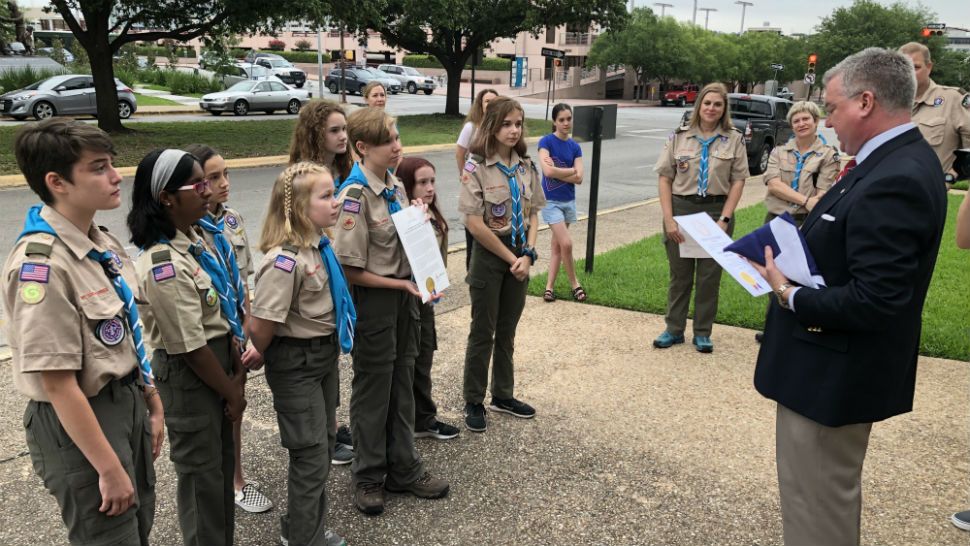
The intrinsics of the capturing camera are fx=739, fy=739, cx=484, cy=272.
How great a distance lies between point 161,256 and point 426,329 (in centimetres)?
180

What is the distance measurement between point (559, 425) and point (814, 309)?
237 centimetres

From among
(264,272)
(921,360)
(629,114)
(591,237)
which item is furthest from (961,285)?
(629,114)

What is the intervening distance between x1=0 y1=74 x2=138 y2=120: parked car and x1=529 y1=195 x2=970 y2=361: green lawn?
18528 millimetres

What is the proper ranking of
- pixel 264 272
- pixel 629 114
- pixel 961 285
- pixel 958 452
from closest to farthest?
1. pixel 264 272
2. pixel 958 452
3. pixel 961 285
4. pixel 629 114

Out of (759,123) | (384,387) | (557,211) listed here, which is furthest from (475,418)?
(759,123)

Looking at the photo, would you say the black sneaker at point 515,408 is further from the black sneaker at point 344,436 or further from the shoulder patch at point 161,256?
the shoulder patch at point 161,256

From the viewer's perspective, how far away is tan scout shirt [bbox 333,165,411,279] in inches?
139

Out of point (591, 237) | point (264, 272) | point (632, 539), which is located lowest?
point (632, 539)

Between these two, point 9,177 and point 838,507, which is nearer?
point 838,507

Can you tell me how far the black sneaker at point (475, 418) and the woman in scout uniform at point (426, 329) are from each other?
0.34 feet

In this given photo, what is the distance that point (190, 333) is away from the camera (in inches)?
104

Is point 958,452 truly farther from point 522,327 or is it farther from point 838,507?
point 522,327

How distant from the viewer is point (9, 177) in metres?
13.0

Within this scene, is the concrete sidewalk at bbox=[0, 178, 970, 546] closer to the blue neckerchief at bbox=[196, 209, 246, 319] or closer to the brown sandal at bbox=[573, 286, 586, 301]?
the blue neckerchief at bbox=[196, 209, 246, 319]
